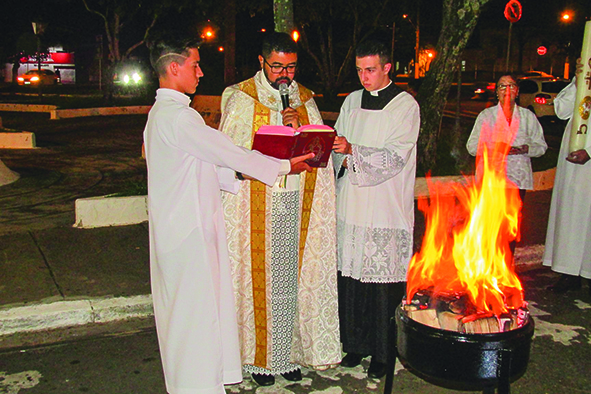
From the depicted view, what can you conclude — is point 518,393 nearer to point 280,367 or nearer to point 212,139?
point 280,367

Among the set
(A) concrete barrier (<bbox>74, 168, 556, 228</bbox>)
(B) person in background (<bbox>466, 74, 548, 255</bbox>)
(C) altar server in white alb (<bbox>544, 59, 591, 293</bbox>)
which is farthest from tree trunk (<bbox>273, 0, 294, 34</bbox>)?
(C) altar server in white alb (<bbox>544, 59, 591, 293</bbox>)

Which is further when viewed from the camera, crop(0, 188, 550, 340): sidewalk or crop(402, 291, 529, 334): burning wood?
crop(0, 188, 550, 340): sidewalk

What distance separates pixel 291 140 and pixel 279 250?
0.98 m

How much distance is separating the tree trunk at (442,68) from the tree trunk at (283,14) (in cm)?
310

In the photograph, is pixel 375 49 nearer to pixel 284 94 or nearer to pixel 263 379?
pixel 284 94

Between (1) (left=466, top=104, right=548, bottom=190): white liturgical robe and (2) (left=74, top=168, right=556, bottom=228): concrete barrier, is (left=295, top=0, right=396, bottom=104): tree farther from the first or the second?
(1) (left=466, top=104, right=548, bottom=190): white liturgical robe

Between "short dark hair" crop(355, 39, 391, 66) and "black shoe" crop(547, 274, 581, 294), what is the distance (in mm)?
3569

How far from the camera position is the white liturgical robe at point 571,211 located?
6.49 m

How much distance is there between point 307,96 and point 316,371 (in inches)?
76.8

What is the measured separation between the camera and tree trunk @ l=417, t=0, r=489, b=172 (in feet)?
37.8

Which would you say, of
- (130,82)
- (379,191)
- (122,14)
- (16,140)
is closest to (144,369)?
(379,191)

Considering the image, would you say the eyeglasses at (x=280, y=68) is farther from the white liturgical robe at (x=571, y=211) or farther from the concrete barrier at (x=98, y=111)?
the concrete barrier at (x=98, y=111)

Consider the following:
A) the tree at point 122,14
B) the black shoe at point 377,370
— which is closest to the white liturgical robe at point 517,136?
the black shoe at point 377,370

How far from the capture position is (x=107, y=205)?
840cm
